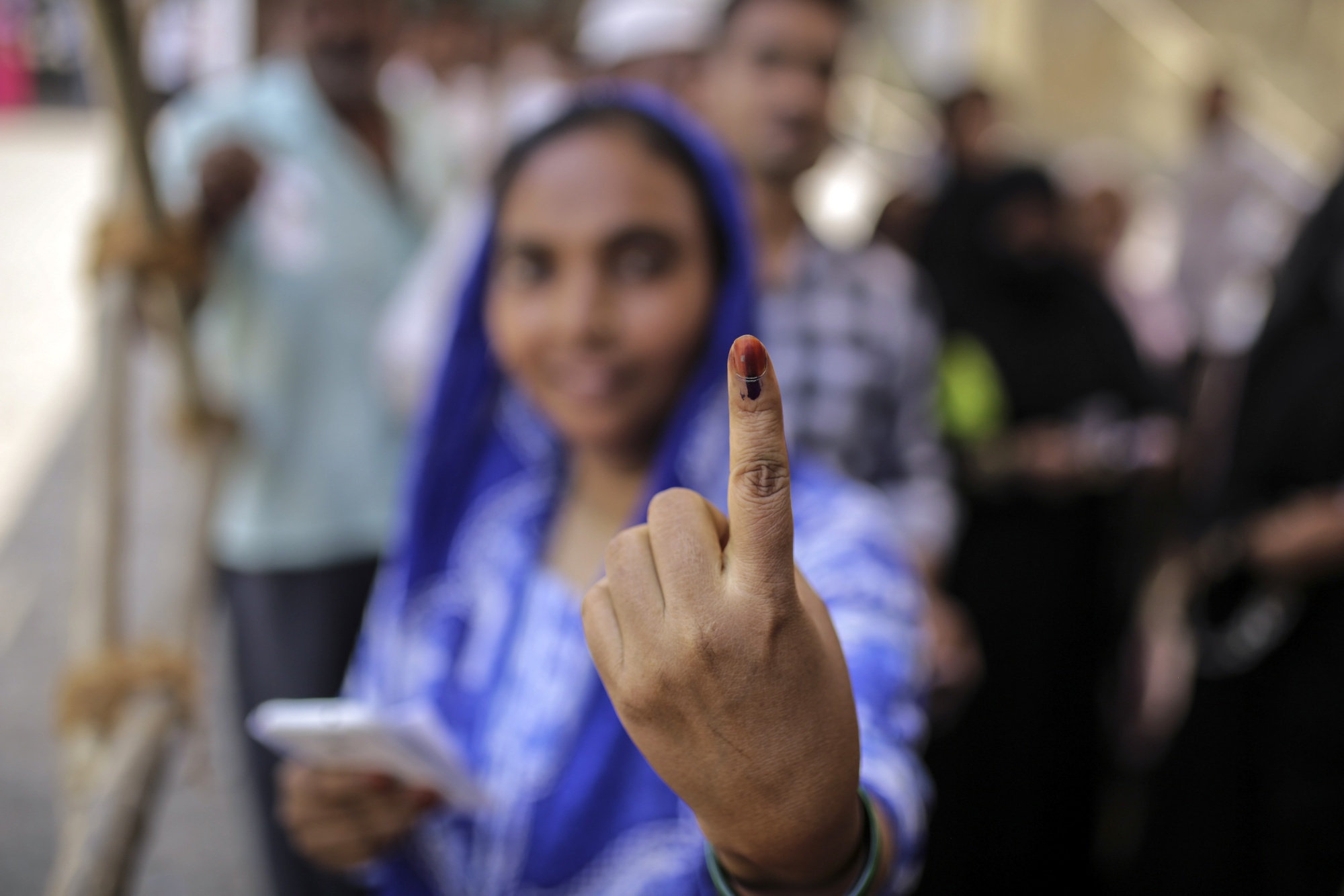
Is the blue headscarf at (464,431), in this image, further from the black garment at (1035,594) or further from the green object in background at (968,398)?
the black garment at (1035,594)

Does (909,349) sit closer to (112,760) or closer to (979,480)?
(979,480)

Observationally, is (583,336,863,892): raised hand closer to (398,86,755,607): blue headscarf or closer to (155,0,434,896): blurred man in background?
(398,86,755,607): blue headscarf

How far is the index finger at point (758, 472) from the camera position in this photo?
17.9 inches

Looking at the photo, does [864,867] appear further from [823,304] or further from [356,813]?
[823,304]

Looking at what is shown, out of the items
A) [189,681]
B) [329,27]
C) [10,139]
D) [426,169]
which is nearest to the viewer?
[189,681]

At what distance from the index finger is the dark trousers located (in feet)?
5.88

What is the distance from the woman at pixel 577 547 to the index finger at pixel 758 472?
3.5 inches

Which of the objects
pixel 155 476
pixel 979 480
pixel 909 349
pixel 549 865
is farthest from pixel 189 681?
pixel 155 476

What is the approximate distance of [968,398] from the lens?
2.51 m

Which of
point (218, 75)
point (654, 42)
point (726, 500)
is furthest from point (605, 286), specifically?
point (218, 75)

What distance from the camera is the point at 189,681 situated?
4.63ft

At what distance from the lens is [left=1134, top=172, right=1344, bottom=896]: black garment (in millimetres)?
2045

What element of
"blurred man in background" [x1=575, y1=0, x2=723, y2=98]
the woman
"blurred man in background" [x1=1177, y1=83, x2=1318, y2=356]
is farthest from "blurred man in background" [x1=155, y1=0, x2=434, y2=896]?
"blurred man in background" [x1=1177, y1=83, x2=1318, y2=356]

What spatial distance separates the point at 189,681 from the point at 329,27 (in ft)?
4.66
